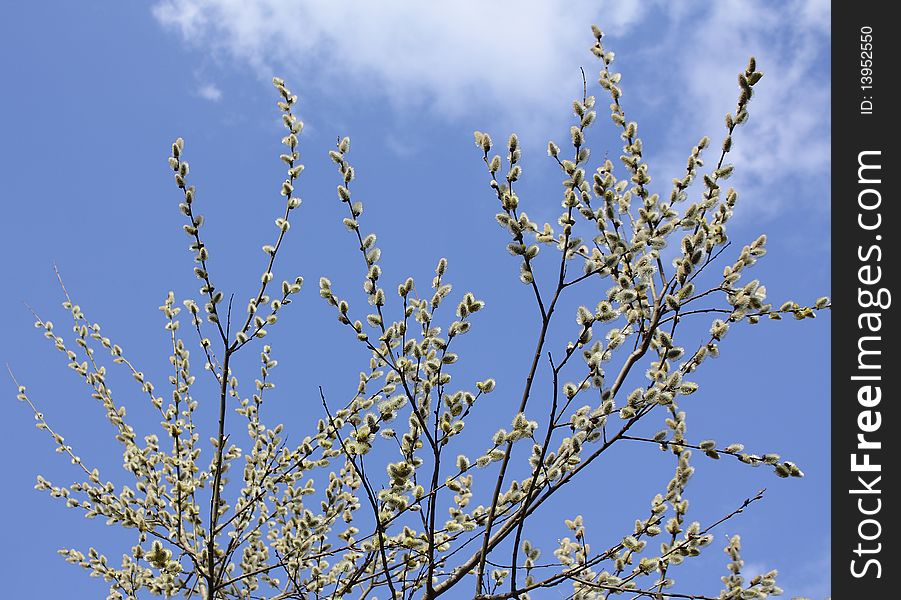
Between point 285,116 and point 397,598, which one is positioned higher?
point 285,116

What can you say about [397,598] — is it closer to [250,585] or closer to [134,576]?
Answer: [250,585]

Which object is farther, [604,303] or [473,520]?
[473,520]

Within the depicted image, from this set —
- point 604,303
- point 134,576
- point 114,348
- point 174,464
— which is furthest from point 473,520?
point 114,348

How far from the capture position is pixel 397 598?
3.05m

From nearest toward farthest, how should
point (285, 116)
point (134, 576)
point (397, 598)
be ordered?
point (397, 598) → point (285, 116) → point (134, 576)

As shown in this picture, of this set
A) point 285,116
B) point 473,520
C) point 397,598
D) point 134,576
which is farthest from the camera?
point 134,576

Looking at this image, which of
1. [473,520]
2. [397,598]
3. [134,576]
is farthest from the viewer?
[134,576]

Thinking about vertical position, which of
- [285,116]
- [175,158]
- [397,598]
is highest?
[285,116]

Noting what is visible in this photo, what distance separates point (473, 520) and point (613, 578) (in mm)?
665

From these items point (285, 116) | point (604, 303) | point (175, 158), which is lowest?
point (604, 303)
